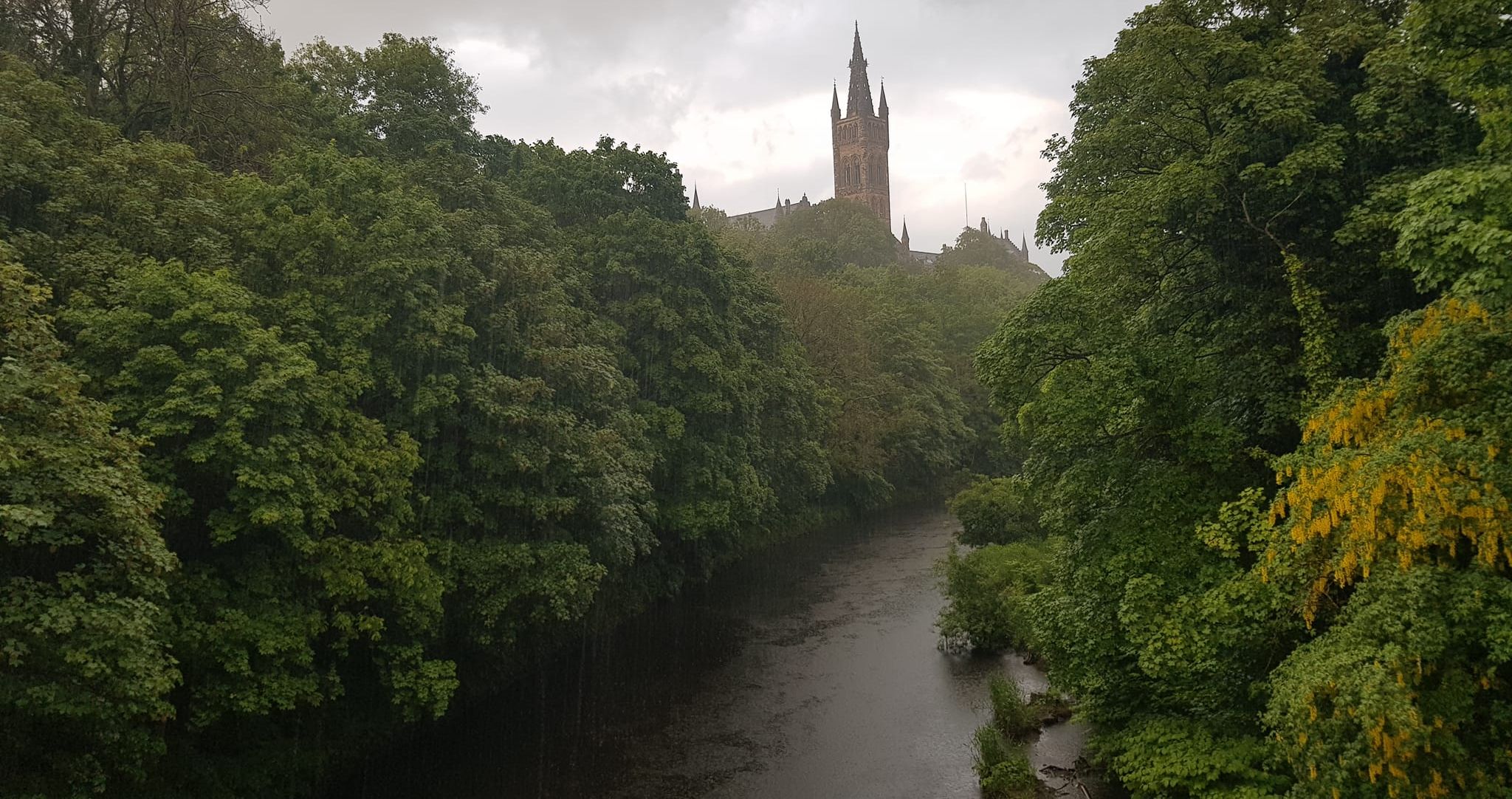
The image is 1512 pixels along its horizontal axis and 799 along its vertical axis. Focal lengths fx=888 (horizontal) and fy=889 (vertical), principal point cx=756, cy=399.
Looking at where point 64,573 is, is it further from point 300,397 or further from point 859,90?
point 859,90

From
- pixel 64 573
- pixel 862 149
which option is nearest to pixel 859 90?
pixel 862 149

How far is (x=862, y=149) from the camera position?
357ft

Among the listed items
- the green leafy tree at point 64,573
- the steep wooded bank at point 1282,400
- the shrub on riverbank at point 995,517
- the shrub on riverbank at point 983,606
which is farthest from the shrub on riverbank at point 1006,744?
the green leafy tree at point 64,573

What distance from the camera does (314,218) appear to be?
1591 centimetres

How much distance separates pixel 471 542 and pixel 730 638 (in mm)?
10603

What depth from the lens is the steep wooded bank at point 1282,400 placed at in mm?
8586

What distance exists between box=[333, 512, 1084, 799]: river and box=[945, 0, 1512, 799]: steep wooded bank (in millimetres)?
4736

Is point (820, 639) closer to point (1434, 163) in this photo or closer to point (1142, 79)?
point (1142, 79)

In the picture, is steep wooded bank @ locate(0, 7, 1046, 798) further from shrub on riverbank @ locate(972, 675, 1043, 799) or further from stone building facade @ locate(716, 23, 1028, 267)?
stone building facade @ locate(716, 23, 1028, 267)

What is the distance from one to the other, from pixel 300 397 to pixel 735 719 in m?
11.9

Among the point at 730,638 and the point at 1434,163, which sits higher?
the point at 1434,163

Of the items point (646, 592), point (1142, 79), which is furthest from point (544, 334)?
point (1142, 79)

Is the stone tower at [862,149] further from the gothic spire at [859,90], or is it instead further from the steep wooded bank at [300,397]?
the steep wooded bank at [300,397]

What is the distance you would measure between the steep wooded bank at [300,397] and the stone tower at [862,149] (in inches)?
3253
